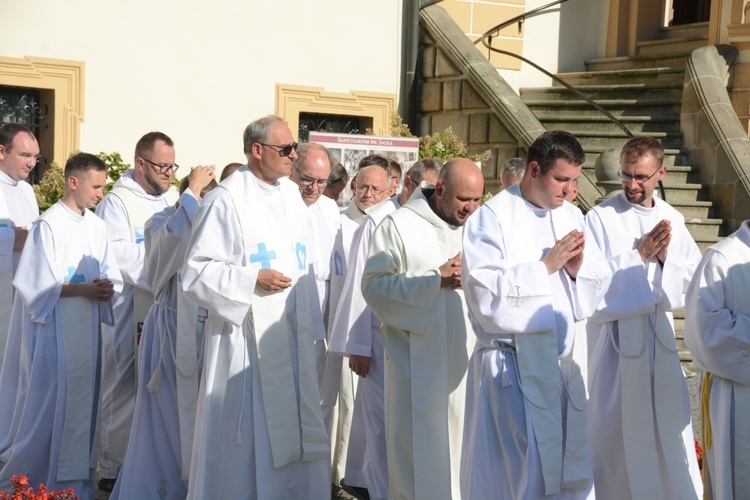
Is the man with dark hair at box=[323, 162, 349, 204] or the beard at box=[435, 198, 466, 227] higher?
the man with dark hair at box=[323, 162, 349, 204]

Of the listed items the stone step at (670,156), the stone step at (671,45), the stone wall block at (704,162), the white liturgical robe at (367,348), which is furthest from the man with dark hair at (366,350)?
the stone step at (671,45)

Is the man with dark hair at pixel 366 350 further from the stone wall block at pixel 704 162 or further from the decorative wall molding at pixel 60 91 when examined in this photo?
the stone wall block at pixel 704 162

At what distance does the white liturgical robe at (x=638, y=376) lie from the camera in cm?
613

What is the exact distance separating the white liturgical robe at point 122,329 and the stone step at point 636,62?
30.6ft

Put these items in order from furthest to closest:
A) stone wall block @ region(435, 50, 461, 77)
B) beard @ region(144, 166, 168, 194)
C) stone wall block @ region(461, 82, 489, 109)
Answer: stone wall block @ region(435, 50, 461, 77) < stone wall block @ region(461, 82, 489, 109) < beard @ region(144, 166, 168, 194)

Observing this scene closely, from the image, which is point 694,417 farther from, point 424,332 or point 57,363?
point 57,363

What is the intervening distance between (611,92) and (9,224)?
29.8 feet

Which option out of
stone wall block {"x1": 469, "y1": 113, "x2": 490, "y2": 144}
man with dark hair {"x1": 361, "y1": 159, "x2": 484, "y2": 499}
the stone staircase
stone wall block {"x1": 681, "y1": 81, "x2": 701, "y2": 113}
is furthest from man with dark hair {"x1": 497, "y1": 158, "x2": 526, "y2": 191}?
stone wall block {"x1": 681, "y1": 81, "x2": 701, "y2": 113}

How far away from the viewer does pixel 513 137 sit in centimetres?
1237

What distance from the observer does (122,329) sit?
7.39 metres

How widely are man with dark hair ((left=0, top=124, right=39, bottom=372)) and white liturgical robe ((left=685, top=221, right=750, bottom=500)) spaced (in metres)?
4.64

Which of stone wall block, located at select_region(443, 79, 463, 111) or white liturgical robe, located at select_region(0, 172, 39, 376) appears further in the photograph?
stone wall block, located at select_region(443, 79, 463, 111)

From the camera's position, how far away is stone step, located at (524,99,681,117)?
13.8 meters

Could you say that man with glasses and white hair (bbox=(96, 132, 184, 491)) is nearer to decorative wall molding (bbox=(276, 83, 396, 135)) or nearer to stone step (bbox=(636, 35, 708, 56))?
decorative wall molding (bbox=(276, 83, 396, 135))
